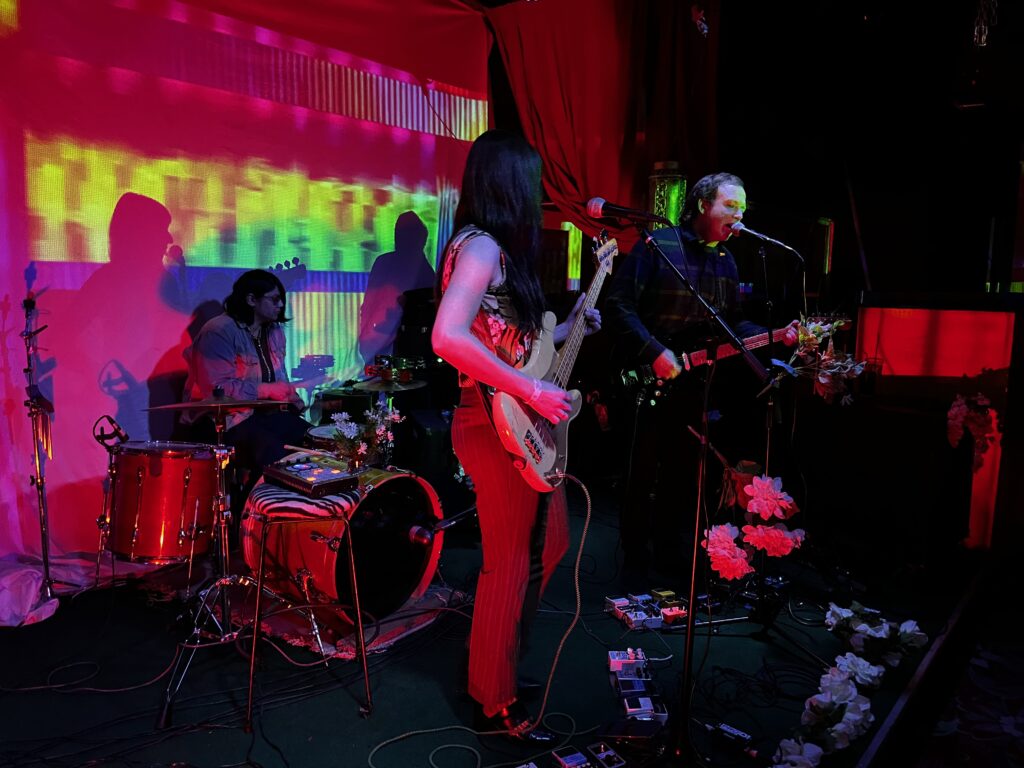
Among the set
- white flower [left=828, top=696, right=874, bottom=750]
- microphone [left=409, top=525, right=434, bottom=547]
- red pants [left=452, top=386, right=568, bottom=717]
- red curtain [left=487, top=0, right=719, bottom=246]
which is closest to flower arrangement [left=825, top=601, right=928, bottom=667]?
white flower [left=828, top=696, right=874, bottom=750]

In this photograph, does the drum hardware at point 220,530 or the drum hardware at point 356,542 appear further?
the drum hardware at point 220,530

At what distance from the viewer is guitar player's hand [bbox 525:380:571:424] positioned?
1971 millimetres

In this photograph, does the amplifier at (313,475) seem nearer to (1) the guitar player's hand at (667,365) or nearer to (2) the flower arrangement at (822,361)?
(1) the guitar player's hand at (667,365)

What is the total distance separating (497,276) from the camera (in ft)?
6.88

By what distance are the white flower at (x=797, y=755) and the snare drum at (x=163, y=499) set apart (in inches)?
93.7

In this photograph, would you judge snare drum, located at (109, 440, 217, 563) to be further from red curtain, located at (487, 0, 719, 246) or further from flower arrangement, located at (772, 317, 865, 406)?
red curtain, located at (487, 0, 719, 246)

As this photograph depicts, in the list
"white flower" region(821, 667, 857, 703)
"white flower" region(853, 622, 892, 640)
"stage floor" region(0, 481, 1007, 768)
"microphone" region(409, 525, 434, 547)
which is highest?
"microphone" region(409, 525, 434, 547)

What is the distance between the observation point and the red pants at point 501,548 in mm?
2152

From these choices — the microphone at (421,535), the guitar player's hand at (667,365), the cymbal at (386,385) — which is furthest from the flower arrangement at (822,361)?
the cymbal at (386,385)

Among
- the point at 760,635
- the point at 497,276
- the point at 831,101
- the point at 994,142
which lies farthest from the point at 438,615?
the point at 994,142

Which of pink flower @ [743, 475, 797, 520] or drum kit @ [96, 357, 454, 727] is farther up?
pink flower @ [743, 475, 797, 520]

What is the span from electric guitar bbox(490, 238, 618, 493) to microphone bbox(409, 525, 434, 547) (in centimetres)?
133

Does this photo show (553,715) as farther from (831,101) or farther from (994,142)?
(994,142)

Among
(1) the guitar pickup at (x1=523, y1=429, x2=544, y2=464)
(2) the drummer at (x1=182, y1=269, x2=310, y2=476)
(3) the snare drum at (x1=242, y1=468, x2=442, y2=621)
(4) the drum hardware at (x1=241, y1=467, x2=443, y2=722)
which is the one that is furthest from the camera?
(2) the drummer at (x1=182, y1=269, x2=310, y2=476)
